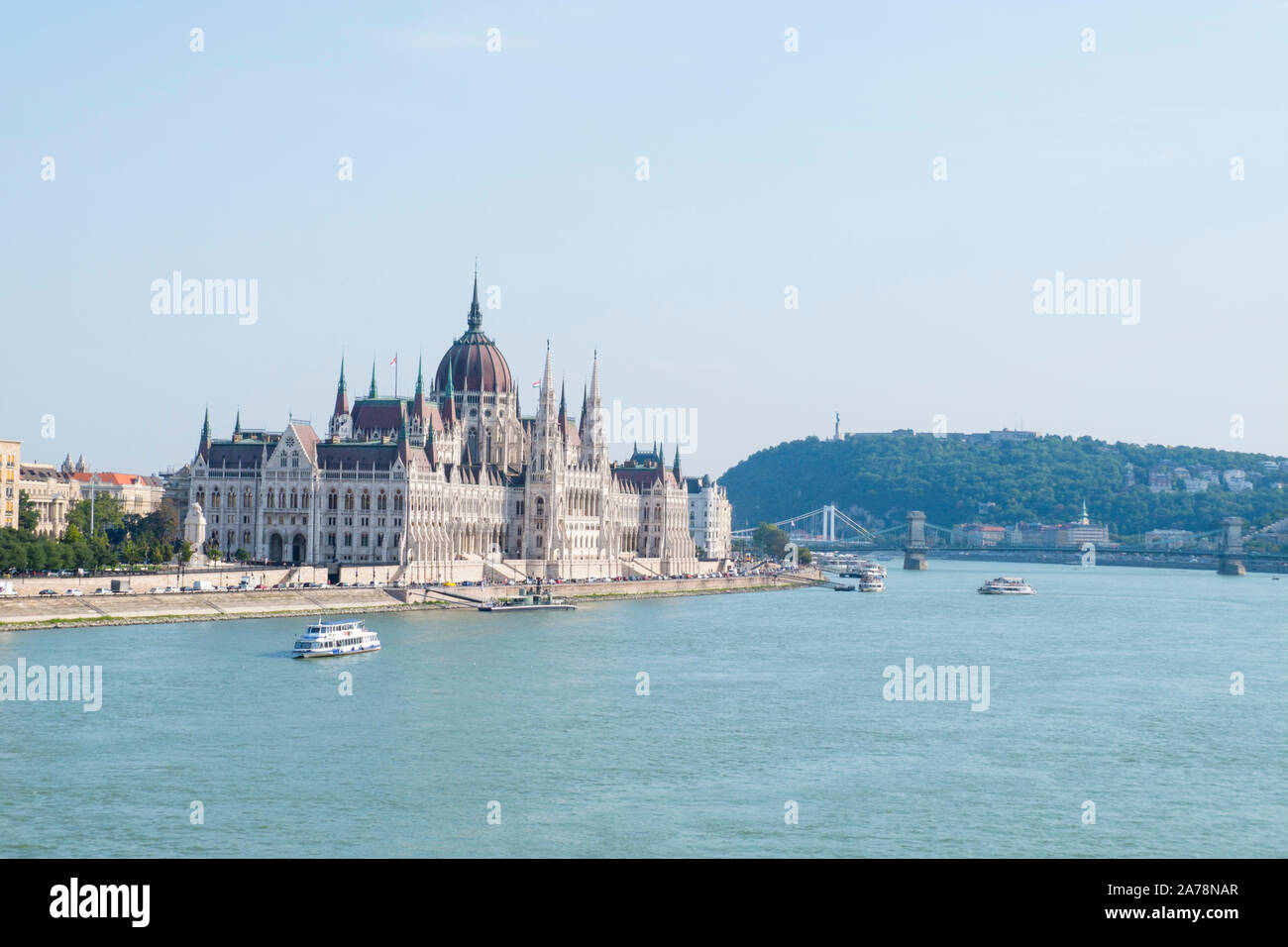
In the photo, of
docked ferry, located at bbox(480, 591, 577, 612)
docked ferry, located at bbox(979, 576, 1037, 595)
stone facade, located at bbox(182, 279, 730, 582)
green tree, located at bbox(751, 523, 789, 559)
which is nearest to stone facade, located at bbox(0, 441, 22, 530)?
stone facade, located at bbox(182, 279, 730, 582)

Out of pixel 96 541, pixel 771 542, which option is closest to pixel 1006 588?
pixel 771 542

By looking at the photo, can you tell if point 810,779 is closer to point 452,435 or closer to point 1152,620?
point 1152,620

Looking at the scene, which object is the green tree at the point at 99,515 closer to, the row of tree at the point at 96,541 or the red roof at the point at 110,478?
the row of tree at the point at 96,541

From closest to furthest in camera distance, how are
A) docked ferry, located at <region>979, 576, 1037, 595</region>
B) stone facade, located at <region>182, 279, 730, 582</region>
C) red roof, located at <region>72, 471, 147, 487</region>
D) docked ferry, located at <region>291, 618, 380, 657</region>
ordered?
docked ferry, located at <region>291, 618, 380, 657</region> < stone facade, located at <region>182, 279, 730, 582</region> < docked ferry, located at <region>979, 576, 1037, 595</region> < red roof, located at <region>72, 471, 147, 487</region>

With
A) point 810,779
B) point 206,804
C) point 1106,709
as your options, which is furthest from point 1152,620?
point 206,804

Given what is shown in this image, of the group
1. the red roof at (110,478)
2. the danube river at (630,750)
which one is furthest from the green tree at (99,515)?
the danube river at (630,750)

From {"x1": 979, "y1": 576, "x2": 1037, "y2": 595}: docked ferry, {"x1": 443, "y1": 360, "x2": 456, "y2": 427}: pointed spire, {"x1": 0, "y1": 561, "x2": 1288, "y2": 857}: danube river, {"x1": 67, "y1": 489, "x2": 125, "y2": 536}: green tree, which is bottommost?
{"x1": 0, "y1": 561, "x2": 1288, "y2": 857}: danube river

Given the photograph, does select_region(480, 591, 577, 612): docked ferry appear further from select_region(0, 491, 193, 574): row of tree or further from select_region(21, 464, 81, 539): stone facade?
select_region(21, 464, 81, 539): stone facade
